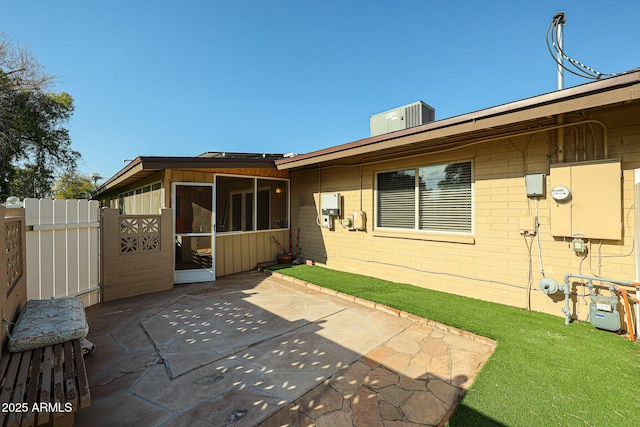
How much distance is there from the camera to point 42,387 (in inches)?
64.7

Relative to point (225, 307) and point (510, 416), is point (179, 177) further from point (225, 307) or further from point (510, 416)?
point (510, 416)

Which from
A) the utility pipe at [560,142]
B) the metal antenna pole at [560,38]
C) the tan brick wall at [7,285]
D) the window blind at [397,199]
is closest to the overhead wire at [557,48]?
the metal antenna pole at [560,38]

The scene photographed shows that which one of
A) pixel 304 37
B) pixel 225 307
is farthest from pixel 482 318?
pixel 304 37

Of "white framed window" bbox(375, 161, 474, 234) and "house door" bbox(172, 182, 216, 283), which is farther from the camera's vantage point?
"house door" bbox(172, 182, 216, 283)

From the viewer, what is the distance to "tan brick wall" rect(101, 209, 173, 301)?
488 cm

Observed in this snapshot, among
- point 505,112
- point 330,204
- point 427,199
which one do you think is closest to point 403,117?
point 427,199

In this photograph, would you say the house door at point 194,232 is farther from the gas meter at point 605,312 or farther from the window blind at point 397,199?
the gas meter at point 605,312

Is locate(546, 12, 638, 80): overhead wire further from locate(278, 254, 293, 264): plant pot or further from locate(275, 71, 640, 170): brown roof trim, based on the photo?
locate(278, 254, 293, 264): plant pot

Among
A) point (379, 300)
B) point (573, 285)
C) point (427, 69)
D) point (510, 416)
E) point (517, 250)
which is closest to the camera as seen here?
point (510, 416)

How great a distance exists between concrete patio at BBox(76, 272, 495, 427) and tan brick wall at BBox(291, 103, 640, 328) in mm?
1525

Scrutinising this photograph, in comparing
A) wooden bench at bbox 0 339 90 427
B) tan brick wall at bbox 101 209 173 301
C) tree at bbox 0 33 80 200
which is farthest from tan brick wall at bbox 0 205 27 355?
tree at bbox 0 33 80 200

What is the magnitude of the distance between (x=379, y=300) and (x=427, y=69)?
8.30m

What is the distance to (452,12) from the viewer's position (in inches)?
251

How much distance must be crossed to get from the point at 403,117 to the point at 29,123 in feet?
69.4
